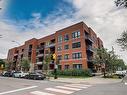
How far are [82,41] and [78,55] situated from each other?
3.80m

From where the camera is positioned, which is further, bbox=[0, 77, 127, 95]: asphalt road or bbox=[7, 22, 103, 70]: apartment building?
bbox=[7, 22, 103, 70]: apartment building

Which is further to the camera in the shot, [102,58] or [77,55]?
[77,55]

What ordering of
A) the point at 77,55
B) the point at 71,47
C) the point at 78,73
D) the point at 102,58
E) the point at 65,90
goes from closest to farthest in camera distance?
the point at 65,90
the point at 102,58
the point at 78,73
the point at 77,55
the point at 71,47

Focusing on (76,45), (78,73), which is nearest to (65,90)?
(78,73)

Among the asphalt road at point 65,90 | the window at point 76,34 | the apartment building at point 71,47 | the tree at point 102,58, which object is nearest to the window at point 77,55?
the apartment building at point 71,47

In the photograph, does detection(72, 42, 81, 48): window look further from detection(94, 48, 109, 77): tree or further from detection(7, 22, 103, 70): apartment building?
detection(94, 48, 109, 77): tree

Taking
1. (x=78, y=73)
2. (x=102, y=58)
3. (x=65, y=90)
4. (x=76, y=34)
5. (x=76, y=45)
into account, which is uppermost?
(x=76, y=34)

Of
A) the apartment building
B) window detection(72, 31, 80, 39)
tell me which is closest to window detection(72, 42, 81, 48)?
the apartment building

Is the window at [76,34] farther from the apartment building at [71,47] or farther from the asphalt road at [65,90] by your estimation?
the asphalt road at [65,90]

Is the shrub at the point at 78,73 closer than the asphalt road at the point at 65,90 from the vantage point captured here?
No

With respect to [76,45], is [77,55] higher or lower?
lower

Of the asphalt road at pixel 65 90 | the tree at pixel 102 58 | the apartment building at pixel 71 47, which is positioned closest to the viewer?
the asphalt road at pixel 65 90

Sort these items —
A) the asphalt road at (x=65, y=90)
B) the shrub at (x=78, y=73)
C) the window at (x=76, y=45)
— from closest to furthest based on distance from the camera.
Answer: the asphalt road at (x=65, y=90) → the shrub at (x=78, y=73) → the window at (x=76, y=45)

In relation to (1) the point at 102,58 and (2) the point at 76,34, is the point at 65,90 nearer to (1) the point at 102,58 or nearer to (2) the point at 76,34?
(1) the point at 102,58
